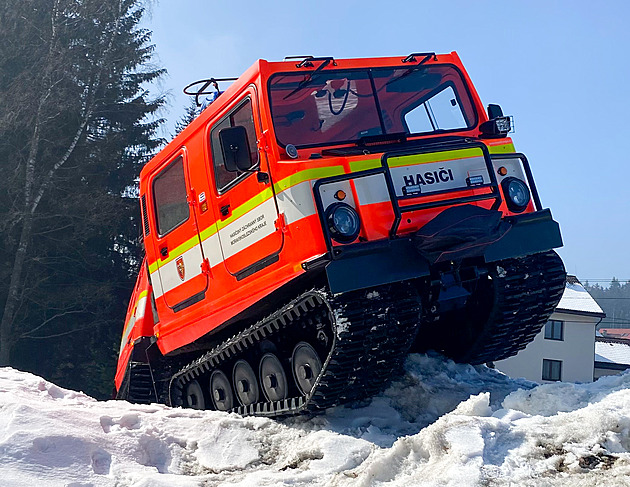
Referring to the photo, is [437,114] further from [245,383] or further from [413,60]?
[245,383]

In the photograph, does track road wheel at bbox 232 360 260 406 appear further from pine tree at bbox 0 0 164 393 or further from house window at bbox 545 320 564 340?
house window at bbox 545 320 564 340

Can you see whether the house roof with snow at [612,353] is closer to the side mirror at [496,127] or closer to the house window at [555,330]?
the house window at [555,330]

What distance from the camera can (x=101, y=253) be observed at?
71.9ft

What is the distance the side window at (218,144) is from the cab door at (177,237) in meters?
0.53

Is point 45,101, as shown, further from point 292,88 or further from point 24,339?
point 292,88

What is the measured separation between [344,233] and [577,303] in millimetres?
34085

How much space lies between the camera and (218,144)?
6418 millimetres

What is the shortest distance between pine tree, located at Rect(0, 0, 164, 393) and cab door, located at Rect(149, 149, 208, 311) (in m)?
11.5

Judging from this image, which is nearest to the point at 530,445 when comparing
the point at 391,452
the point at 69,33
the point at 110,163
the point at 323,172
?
the point at 391,452

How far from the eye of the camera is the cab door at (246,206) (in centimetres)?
568

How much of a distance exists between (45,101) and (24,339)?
21.0 ft

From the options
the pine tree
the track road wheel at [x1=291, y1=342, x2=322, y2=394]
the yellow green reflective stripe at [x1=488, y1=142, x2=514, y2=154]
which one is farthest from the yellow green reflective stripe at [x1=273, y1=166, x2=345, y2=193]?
the pine tree

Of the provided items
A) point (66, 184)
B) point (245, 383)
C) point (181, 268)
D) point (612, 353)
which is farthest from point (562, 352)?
point (245, 383)

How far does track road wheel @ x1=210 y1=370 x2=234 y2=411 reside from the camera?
22.6 ft
